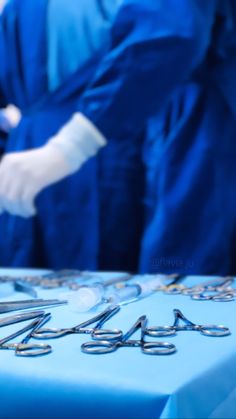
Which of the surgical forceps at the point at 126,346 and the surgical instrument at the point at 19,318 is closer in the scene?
the surgical forceps at the point at 126,346

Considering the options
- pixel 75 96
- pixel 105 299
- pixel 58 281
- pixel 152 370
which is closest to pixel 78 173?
pixel 75 96

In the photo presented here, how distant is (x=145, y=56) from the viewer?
3.50 feet

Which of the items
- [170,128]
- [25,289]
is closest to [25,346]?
[25,289]

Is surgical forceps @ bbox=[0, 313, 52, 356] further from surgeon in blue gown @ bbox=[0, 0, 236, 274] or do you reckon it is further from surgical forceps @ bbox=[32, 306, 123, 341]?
surgeon in blue gown @ bbox=[0, 0, 236, 274]

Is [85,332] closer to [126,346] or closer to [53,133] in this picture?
[126,346]

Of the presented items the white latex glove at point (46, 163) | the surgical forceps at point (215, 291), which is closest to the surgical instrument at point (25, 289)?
the surgical forceps at point (215, 291)

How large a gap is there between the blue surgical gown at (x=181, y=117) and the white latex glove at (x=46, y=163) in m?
0.04

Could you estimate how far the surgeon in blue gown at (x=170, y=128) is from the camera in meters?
1.07

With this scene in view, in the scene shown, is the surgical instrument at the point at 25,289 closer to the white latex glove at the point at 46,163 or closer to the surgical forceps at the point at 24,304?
the surgical forceps at the point at 24,304

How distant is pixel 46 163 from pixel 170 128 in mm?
320

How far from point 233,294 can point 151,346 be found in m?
0.29

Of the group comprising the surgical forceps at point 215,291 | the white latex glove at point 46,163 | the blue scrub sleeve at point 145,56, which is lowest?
the surgical forceps at point 215,291

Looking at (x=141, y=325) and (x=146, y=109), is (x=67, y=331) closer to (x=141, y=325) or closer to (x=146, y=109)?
(x=141, y=325)

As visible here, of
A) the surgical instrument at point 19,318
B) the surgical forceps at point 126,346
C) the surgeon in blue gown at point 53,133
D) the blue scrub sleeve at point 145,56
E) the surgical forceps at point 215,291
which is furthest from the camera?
the surgeon in blue gown at point 53,133
